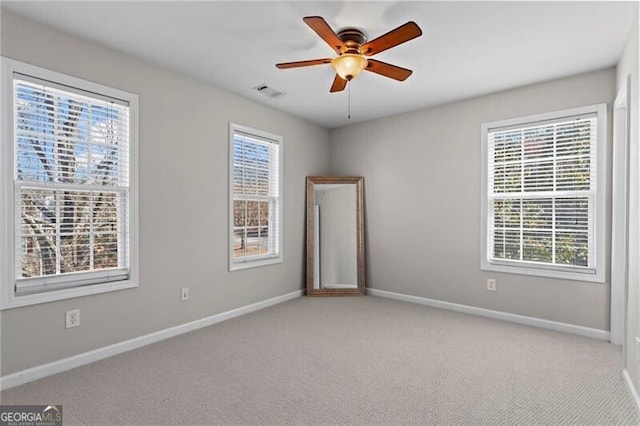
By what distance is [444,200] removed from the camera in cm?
420

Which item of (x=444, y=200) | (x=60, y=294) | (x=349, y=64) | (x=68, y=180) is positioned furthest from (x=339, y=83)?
(x=60, y=294)

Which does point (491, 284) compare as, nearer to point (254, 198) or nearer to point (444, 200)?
point (444, 200)

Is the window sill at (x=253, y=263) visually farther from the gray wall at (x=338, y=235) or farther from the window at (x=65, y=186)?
the window at (x=65, y=186)

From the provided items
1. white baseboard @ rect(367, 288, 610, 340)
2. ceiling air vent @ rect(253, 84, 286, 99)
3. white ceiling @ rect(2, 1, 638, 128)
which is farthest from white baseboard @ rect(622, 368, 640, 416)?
ceiling air vent @ rect(253, 84, 286, 99)

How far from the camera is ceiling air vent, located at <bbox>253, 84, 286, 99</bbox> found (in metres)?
3.61

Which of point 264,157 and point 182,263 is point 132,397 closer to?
point 182,263

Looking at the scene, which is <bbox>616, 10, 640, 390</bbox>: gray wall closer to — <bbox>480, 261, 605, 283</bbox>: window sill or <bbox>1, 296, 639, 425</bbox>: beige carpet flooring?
<bbox>1, 296, 639, 425</bbox>: beige carpet flooring

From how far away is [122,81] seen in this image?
2889 mm

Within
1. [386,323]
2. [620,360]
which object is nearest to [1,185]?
[386,323]

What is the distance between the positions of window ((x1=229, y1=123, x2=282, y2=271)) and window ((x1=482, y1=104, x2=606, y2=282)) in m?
2.52

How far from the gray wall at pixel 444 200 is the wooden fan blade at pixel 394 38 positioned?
7.11ft

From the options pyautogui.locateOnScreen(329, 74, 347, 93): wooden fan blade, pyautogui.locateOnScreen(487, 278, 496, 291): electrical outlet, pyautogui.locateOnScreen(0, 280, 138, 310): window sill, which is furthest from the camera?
pyautogui.locateOnScreen(487, 278, 496, 291): electrical outlet

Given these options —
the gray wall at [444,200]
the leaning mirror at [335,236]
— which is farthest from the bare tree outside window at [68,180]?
the gray wall at [444,200]

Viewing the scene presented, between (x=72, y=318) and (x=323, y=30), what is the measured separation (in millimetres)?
2758
